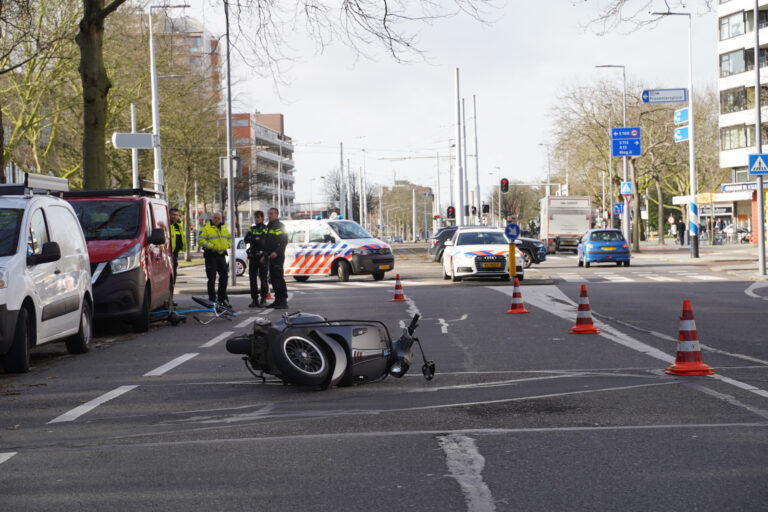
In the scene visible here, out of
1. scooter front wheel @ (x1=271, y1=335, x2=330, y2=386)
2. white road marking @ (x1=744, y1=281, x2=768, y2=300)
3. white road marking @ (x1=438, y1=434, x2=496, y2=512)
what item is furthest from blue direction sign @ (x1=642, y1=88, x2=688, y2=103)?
white road marking @ (x1=438, y1=434, x2=496, y2=512)

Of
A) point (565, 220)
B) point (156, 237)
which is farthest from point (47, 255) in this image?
point (565, 220)

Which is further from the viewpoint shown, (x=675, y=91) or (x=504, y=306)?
(x=675, y=91)

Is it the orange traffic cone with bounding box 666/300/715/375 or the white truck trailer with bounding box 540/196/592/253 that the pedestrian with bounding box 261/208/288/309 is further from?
the white truck trailer with bounding box 540/196/592/253

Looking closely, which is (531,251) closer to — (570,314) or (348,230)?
(348,230)

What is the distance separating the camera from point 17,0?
69.9 feet

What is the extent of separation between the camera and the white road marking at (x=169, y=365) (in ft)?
35.5

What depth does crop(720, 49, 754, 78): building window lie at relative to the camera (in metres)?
74.5

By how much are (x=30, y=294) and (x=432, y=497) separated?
729 cm

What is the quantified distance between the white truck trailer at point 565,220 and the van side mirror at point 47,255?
170 ft

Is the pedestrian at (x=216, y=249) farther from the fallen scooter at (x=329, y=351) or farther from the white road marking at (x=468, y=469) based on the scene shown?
the white road marking at (x=468, y=469)

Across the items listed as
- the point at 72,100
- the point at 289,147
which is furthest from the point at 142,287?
the point at 289,147

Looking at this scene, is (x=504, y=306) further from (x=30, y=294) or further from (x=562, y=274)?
(x=562, y=274)

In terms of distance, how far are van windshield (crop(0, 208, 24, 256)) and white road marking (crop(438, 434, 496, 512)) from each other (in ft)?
21.1

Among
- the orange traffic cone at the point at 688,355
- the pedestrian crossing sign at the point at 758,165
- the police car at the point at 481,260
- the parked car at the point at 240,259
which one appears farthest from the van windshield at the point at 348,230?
the orange traffic cone at the point at 688,355
